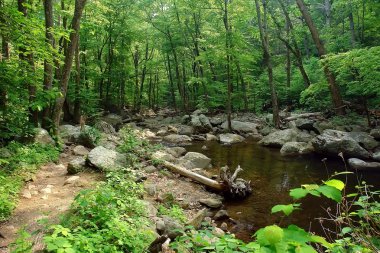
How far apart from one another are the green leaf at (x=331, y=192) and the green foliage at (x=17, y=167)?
16.8 ft

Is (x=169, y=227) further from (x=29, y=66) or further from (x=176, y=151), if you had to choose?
(x=176, y=151)

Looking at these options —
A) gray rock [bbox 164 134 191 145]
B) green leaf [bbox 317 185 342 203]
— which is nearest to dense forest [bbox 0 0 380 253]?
green leaf [bbox 317 185 342 203]

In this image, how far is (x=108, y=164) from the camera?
8062 mm

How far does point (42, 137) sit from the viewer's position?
967 centimetres

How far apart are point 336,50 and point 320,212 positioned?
682 inches

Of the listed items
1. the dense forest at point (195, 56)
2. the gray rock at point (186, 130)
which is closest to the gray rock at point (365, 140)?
the dense forest at point (195, 56)

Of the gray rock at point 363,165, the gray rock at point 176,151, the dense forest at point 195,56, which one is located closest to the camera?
the dense forest at point 195,56

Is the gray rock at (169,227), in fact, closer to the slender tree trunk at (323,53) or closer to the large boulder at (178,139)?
the large boulder at (178,139)

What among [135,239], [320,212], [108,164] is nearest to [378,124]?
[320,212]

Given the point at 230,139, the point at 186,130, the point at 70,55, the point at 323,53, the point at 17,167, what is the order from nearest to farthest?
the point at 17,167
the point at 70,55
the point at 323,53
the point at 230,139
the point at 186,130

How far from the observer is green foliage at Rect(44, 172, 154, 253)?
3413 mm

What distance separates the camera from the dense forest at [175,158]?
11.7 feet

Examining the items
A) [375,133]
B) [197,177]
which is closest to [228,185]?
[197,177]

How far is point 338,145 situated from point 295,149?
6.12 feet
